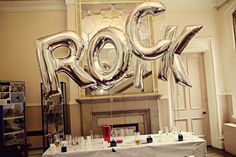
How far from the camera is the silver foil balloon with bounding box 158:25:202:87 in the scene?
10.6 ft

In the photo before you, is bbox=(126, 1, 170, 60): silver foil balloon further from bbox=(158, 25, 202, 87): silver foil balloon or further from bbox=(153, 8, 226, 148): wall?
bbox=(153, 8, 226, 148): wall

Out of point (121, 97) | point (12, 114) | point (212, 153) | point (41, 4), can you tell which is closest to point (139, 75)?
point (121, 97)

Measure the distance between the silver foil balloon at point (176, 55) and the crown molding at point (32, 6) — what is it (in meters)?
3.69

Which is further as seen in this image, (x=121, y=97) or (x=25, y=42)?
(x=25, y=42)

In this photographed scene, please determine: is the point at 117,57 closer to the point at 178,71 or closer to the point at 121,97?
the point at 178,71

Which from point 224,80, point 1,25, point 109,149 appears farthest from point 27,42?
point 224,80

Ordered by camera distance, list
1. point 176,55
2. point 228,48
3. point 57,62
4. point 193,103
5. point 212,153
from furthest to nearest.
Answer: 1. point 193,103
2. point 228,48
3. point 212,153
4. point 176,55
5. point 57,62

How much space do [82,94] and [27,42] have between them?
1731mm

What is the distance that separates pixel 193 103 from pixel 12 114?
4084 mm

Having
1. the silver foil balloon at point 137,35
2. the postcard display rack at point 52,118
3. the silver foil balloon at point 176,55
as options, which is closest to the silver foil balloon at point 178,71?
the silver foil balloon at point 176,55

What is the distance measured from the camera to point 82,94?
5.97 meters

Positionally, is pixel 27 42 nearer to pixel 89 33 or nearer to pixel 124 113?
pixel 89 33

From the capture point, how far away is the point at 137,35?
3145 millimetres

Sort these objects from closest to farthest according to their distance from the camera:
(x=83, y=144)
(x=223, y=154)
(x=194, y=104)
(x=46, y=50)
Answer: (x=46, y=50) → (x=83, y=144) → (x=223, y=154) → (x=194, y=104)
